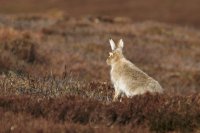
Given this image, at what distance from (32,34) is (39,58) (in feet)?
21.2

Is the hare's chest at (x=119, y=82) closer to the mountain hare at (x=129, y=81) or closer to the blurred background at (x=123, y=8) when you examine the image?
the mountain hare at (x=129, y=81)

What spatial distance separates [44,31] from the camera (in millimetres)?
31469

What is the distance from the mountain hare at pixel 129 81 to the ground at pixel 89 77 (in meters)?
0.24

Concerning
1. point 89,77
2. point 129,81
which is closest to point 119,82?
point 129,81

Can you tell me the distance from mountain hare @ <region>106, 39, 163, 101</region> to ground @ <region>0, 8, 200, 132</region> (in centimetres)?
24

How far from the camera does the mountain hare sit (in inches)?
414

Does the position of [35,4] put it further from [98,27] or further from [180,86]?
[180,86]

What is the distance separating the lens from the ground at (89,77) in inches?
352

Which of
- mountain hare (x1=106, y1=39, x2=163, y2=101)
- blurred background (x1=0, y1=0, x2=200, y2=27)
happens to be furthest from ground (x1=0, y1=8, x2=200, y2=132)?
blurred background (x1=0, y1=0, x2=200, y2=27)

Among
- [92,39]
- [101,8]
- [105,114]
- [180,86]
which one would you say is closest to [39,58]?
[180,86]

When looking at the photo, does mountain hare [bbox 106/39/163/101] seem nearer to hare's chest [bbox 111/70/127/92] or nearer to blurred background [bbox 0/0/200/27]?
hare's chest [bbox 111/70/127/92]

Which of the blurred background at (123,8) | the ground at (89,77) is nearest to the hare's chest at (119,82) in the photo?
the ground at (89,77)

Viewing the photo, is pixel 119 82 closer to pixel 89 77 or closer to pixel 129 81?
pixel 129 81

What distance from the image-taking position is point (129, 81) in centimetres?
1076
